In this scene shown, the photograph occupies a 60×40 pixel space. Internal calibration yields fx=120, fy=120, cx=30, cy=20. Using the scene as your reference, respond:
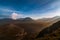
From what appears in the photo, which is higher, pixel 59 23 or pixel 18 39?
pixel 59 23

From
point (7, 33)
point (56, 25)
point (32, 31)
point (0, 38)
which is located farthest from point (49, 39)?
point (7, 33)

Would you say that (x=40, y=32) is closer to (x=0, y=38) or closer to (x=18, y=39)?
(x=18, y=39)

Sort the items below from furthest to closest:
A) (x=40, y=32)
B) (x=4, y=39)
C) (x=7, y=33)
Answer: (x=7, y=33) < (x=4, y=39) < (x=40, y=32)

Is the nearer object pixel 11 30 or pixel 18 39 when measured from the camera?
pixel 18 39

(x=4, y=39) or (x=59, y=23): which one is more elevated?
(x=59, y=23)

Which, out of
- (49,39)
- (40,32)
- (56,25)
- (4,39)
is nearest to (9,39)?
(4,39)

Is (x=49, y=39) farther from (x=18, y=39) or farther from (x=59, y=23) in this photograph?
(x=18, y=39)

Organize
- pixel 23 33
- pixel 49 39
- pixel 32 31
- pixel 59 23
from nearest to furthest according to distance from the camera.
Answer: pixel 49 39
pixel 32 31
pixel 59 23
pixel 23 33

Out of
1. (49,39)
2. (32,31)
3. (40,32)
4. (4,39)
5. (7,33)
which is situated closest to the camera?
(49,39)

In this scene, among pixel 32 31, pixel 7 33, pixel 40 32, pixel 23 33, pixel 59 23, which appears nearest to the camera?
pixel 32 31
